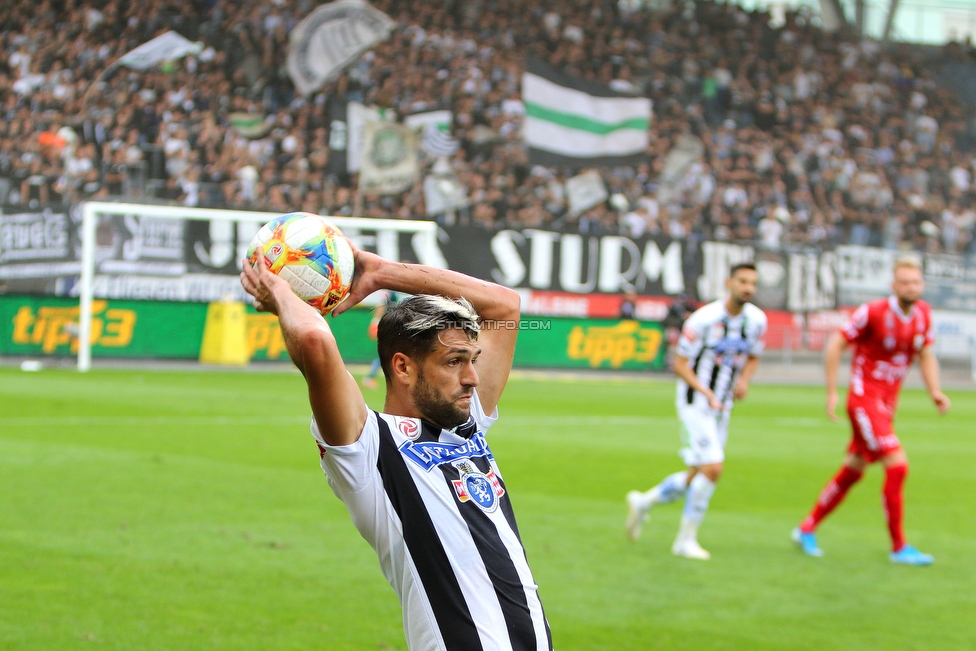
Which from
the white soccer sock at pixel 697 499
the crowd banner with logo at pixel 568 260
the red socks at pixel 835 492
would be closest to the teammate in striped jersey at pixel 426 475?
the white soccer sock at pixel 697 499

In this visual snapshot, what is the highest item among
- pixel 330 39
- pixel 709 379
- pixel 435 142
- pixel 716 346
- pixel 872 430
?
pixel 330 39

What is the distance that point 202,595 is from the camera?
622 centimetres

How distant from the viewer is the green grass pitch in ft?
19.2

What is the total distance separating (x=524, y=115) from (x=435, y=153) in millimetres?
3612

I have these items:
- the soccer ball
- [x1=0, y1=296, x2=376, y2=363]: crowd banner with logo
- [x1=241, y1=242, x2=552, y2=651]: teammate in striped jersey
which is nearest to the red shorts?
[x1=241, y1=242, x2=552, y2=651]: teammate in striped jersey

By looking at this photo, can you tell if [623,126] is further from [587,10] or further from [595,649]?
[595,649]

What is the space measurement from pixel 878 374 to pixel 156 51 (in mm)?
22087

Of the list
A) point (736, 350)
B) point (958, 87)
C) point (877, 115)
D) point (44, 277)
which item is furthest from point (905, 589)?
point (958, 87)

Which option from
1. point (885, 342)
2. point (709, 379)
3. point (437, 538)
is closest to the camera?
point (437, 538)

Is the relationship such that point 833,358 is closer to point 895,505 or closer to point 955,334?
point 895,505

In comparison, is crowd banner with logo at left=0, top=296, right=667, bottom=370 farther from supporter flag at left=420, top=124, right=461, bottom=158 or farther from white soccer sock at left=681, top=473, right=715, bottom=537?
white soccer sock at left=681, top=473, right=715, bottom=537

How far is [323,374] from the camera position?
9.62 feet

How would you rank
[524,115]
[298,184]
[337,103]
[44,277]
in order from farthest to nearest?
[524,115], [337,103], [298,184], [44,277]

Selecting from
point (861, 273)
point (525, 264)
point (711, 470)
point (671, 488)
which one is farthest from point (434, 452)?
point (861, 273)
